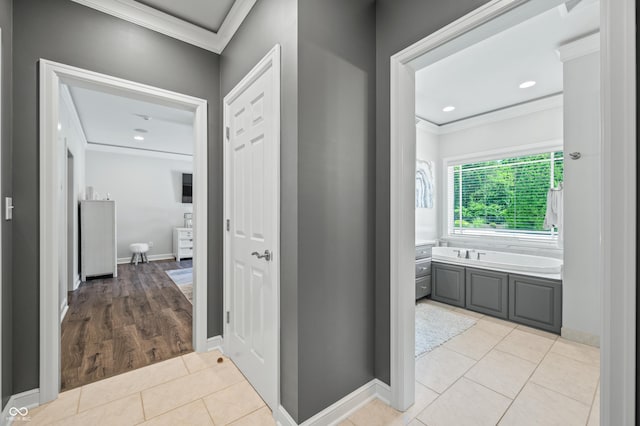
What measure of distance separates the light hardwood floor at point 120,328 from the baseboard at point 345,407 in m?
1.28

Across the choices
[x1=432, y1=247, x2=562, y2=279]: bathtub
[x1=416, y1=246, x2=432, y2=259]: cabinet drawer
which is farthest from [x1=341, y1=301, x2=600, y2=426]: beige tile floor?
[x1=416, y1=246, x2=432, y2=259]: cabinet drawer

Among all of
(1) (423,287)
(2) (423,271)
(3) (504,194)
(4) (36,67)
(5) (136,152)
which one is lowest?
(1) (423,287)

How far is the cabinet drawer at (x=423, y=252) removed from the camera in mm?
3679

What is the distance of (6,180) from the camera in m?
1.58

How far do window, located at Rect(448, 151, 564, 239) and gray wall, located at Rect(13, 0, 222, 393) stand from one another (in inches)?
168

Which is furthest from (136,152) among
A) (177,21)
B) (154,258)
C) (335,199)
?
(335,199)

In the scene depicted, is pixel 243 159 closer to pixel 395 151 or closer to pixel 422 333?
pixel 395 151

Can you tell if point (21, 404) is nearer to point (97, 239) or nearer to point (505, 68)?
point (97, 239)

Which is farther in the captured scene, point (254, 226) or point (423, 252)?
point (423, 252)

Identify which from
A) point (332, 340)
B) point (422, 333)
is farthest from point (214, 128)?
point (422, 333)

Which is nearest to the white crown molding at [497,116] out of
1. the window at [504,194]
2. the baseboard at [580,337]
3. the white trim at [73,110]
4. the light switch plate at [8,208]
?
the window at [504,194]

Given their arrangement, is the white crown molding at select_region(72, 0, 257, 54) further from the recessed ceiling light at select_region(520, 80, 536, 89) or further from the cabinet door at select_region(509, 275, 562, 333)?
the cabinet door at select_region(509, 275, 562, 333)

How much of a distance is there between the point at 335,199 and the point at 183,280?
13.9ft

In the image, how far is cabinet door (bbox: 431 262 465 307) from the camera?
3.47 metres
